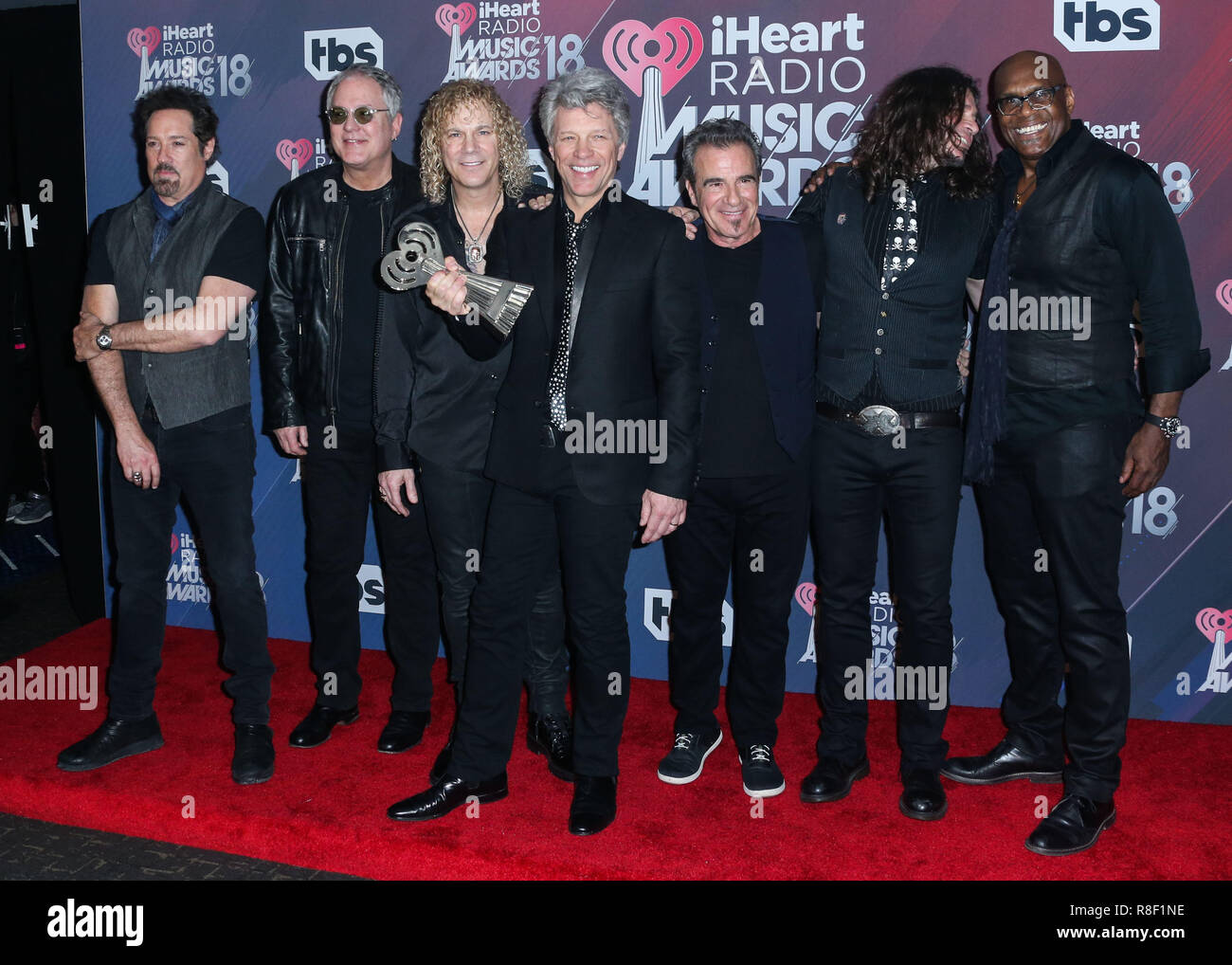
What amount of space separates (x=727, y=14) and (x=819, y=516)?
213cm

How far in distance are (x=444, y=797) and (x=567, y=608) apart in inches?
28.0

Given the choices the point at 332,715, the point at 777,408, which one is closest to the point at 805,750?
the point at 777,408

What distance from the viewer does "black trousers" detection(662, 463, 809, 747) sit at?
3.53 m

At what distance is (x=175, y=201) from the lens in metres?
3.81

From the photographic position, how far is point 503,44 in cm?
471

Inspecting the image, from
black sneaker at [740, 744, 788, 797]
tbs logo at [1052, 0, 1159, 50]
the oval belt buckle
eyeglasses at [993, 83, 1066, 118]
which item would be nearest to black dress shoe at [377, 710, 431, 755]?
black sneaker at [740, 744, 788, 797]

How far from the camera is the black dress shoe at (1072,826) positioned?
11.0ft

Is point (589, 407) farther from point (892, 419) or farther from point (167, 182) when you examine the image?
point (167, 182)

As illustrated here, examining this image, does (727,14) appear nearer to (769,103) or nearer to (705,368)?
(769,103)

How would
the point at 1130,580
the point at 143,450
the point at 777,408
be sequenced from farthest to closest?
the point at 1130,580
the point at 143,450
the point at 777,408

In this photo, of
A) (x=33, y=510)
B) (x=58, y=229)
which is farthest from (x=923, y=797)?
(x=33, y=510)
